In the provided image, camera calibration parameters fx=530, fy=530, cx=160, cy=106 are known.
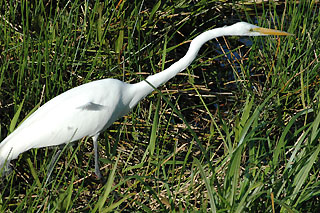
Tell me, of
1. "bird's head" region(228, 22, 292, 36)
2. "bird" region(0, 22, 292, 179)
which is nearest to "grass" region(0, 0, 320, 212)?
"bird" region(0, 22, 292, 179)

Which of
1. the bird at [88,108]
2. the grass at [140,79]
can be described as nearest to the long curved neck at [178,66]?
the bird at [88,108]

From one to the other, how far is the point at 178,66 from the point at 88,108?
45 centimetres

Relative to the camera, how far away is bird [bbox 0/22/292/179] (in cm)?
232

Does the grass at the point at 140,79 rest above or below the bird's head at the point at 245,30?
below

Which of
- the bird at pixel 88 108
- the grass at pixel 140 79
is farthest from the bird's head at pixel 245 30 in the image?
the grass at pixel 140 79

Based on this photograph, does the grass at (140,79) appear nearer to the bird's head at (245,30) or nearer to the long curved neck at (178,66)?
the long curved neck at (178,66)

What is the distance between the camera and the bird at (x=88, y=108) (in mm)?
2320

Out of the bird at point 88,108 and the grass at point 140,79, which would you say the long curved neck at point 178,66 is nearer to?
the bird at point 88,108

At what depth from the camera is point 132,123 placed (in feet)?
8.84

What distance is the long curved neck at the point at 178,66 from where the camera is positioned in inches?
91.3

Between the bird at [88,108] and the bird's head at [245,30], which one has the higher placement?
the bird's head at [245,30]

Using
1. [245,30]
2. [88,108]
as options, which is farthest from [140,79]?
[245,30]

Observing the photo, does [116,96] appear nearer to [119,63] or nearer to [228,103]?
[119,63]

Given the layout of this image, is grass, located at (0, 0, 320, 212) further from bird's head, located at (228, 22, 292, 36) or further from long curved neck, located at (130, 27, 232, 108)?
bird's head, located at (228, 22, 292, 36)
